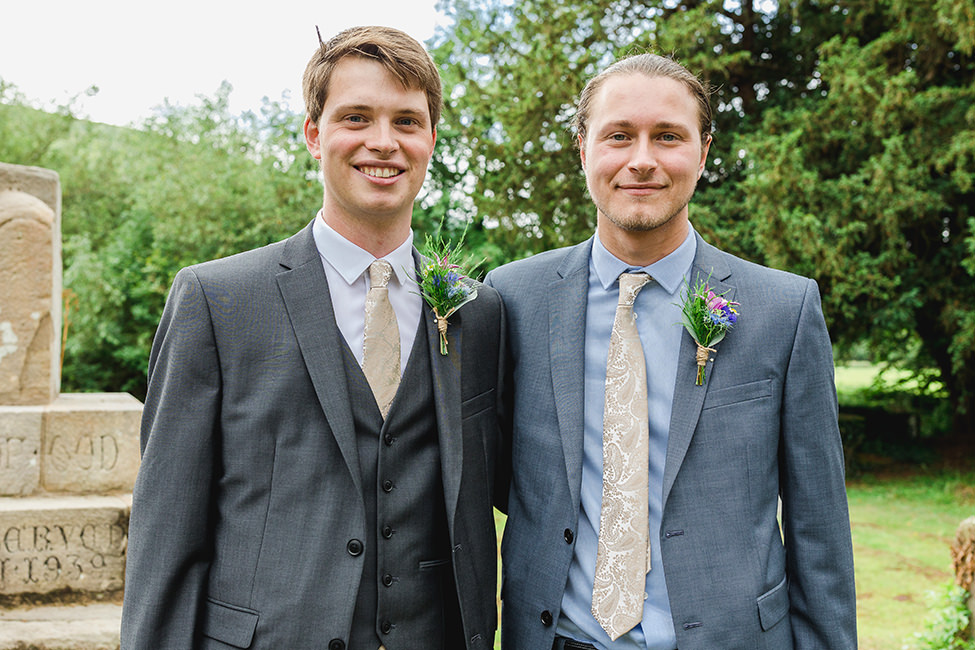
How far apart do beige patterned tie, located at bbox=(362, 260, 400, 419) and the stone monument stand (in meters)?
3.62

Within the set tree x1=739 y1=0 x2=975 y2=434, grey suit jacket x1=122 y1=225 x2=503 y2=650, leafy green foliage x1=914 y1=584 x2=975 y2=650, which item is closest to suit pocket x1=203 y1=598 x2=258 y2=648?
grey suit jacket x1=122 y1=225 x2=503 y2=650

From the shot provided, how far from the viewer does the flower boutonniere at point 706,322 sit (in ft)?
6.87

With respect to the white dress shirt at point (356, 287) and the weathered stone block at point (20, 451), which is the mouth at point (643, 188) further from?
the weathered stone block at point (20, 451)

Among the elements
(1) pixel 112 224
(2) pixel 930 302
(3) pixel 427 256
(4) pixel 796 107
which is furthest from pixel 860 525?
(1) pixel 112 224

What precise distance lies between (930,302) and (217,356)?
1182 centimetres

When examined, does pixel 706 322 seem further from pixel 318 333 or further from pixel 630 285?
pixel 318 333

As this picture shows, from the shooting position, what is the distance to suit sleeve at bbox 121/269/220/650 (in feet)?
6.15

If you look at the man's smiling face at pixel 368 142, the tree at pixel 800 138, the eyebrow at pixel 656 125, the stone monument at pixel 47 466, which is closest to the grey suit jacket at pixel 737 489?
the eyebrow at pixel 656 125

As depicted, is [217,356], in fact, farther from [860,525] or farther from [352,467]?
[860,525]

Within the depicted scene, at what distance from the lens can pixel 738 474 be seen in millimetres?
2068

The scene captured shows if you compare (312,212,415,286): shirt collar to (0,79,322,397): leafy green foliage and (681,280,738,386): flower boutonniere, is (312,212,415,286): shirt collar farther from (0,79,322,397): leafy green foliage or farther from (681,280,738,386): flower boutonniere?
(0,79,322,397): leafy green foliage

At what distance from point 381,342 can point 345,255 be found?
0.87 ft

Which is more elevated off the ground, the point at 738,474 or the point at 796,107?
the point at 796,107

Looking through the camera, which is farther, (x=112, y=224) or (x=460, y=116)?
(x=112, y=224)
